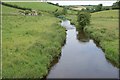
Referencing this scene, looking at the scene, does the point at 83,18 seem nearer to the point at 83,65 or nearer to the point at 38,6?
the point at 83,65

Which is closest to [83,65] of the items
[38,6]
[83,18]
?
[83,18]

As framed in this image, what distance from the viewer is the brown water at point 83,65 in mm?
22047

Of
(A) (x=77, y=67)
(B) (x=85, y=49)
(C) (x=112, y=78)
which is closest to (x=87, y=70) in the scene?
(A) (x=77, y=67)

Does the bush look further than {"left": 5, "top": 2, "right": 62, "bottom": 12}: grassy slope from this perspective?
No

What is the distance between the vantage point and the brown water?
72.3ft

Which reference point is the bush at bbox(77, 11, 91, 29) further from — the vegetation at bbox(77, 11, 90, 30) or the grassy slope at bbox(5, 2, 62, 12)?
the grassy slope at bbox(5, 2, 62, 12)

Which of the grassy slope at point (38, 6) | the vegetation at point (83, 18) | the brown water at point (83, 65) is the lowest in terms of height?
the brown water at point (83, 65)

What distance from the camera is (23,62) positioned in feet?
69.1

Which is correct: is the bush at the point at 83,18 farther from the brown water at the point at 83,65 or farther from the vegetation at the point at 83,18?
the brown water at the point at 83,65

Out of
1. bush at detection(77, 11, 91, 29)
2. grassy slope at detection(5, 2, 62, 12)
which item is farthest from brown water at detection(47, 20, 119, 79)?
grassy slope at detection(5, 2, 62, 12)

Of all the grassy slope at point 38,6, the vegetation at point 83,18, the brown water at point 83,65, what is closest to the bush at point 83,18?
the vegetation at point 83,18

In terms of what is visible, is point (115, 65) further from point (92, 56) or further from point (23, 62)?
point (23, 62)

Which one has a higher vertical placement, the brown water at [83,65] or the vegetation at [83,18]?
the vegetation at [83,18]

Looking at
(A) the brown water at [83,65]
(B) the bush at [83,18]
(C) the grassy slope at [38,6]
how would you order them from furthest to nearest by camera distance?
(C) the grassy slope at [38,6], (B) the bush at [83,18], (A) the brown water at [83,65]
